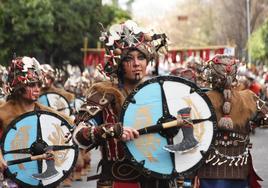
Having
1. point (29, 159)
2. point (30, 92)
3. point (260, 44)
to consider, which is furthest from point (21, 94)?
point (260, 44)

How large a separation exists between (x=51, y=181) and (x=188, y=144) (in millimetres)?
2236

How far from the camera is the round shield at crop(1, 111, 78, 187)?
24.9ft

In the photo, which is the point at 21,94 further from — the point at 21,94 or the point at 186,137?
the point at 186,137

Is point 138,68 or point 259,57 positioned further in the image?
point 259,57

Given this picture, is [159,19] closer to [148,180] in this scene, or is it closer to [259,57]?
[259,57]

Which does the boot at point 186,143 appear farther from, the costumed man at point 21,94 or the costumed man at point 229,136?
the costumed man at point 21,94

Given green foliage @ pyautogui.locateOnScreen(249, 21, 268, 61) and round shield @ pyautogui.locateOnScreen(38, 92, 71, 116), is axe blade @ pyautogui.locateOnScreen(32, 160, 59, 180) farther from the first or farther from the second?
green foliage @ pyautogui.locateOnScreen(249, 21, 268, 61)

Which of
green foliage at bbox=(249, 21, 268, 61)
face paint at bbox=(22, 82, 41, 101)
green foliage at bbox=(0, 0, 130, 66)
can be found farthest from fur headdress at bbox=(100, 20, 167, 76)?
green foliage at bbox=(249, 21, 268, 61)

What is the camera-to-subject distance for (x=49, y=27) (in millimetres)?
34938

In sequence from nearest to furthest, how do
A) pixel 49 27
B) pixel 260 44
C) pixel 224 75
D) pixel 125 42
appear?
pixel 125 42
pixel 224 75
pixel 49 27
pixel 260 44

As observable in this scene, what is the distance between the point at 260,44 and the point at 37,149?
4859 centimetres

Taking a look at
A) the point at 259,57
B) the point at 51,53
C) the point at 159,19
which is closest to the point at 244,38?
the point at 259,57

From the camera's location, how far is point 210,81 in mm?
7816

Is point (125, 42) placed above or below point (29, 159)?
above
